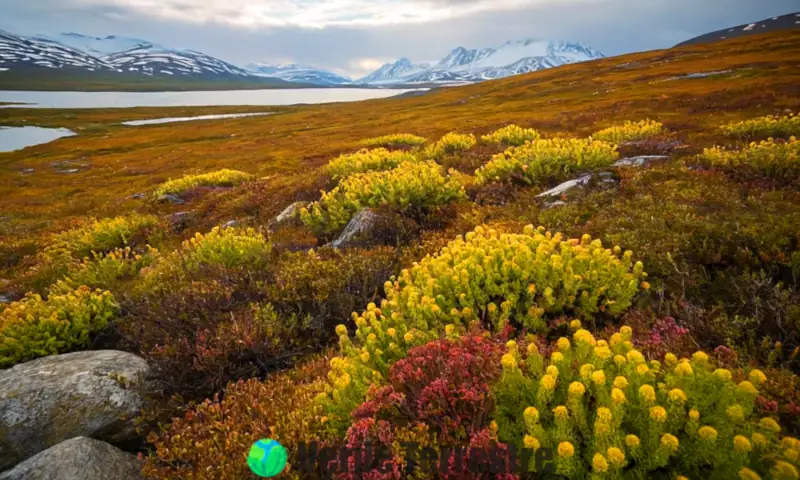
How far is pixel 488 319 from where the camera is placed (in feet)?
14.9

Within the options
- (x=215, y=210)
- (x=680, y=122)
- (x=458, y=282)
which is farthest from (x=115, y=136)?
(x=458, y=282)

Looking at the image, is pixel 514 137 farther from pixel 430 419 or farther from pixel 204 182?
pixel 430 419

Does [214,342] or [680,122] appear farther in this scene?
[680,122]

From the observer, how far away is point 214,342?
16.6 ft

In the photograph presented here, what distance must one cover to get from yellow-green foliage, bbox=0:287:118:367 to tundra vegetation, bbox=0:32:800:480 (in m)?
0.03

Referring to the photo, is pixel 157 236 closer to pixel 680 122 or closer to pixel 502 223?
pixel 502 223

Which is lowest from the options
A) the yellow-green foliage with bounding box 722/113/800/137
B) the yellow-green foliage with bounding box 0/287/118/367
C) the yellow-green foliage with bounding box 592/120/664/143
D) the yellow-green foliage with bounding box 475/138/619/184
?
the yellow-green foliage with bounding box 0/287/118/367

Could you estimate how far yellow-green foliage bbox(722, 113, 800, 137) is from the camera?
13.2 metres

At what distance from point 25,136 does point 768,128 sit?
A: 396 ft

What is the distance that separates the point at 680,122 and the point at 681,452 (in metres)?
25.2

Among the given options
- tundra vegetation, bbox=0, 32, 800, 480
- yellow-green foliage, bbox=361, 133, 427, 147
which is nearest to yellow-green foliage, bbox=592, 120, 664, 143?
tundra vegetation, bbox=0, 32, 800, 480

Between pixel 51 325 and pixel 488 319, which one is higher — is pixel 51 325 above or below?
below

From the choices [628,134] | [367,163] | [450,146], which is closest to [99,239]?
[367,163]

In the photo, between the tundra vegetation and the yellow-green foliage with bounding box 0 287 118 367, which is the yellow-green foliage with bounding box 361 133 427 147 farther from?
the yellow-green foliage with bounding box 0 287 118 367
